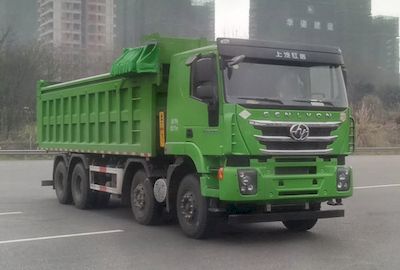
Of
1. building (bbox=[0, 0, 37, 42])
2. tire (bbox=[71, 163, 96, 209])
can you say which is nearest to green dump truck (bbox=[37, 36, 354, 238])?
tire (bbox=[71, 163, 96, 209])

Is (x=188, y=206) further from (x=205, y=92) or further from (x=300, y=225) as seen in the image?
(x=300, y=225)

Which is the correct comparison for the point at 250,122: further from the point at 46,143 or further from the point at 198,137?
the point at 46,143

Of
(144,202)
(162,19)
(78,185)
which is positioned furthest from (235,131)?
(162,19)

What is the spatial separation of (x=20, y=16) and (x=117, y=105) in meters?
43.8

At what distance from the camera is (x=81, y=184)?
12820 millimetres

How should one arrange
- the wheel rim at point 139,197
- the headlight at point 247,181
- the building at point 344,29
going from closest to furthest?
the headlight at point 247,181
the wheel rim at point 139,197
the building at point 344,29

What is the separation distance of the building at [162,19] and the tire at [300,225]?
61.3 feet

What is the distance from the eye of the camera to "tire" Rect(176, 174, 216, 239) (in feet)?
28.4

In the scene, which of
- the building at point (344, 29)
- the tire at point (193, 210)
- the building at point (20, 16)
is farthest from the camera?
the building at point (20, 16)

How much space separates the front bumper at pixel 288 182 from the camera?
8.16m

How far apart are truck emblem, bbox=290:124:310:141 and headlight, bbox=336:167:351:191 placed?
0.89 m

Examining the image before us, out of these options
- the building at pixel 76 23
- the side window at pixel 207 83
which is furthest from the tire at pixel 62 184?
the building at pixel 76 23

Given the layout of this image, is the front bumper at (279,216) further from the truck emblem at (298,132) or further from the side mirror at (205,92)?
the side mirror at (205,92)

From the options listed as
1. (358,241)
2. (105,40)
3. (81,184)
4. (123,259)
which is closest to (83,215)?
(81,184)
